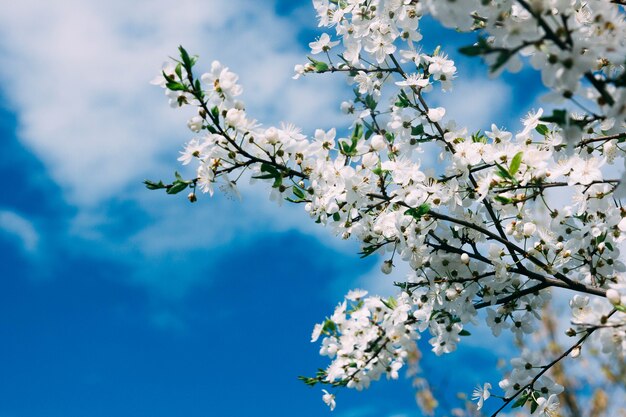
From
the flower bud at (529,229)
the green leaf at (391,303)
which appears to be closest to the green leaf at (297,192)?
the flower bud at (529,229)

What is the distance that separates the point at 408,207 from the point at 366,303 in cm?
148

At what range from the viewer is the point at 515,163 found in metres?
3.04

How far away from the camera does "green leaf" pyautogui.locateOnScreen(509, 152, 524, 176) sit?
9.95 feet

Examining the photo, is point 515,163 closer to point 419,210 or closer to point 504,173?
point 504,173

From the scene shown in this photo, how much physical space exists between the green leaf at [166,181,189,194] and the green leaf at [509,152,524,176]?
1.66 m

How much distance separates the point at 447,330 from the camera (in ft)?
13.3

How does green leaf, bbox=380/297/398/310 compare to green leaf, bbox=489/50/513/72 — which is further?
green leaf, bbox=380/297/398/310

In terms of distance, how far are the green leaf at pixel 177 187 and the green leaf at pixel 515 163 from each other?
166cm

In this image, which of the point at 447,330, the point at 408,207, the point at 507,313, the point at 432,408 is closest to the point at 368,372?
the point at 447,330

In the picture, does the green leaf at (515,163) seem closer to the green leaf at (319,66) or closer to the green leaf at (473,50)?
the green leaf at (473,50)

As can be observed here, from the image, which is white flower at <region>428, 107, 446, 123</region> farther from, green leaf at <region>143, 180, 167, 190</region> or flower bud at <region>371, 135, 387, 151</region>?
green leaf at <region>143, 180, 167, 190</region>

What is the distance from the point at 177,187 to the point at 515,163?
1718mm

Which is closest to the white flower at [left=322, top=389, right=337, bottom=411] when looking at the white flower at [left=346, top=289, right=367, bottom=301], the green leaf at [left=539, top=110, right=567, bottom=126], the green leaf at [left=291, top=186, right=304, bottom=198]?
the white flower at [left=346, top=289, right=367, bottom=301]

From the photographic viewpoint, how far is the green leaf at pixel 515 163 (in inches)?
119
